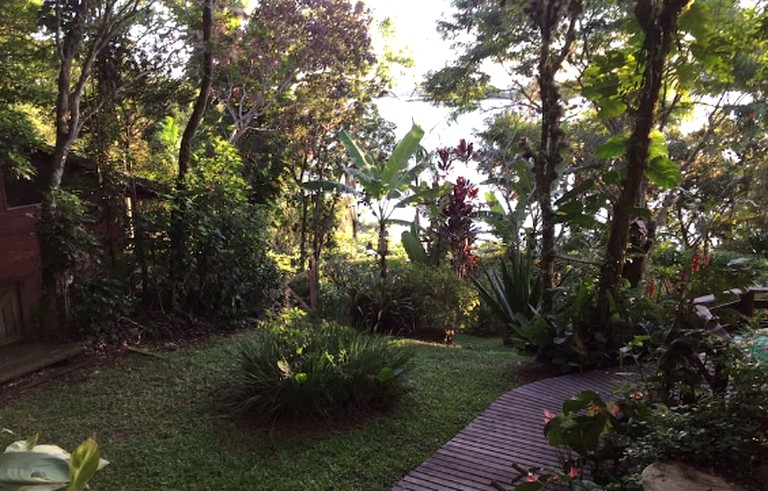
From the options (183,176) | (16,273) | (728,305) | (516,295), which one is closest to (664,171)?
(728,305)

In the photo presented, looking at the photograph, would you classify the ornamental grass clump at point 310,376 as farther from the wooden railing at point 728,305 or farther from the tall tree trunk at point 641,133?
the wooden railing at point 728,305

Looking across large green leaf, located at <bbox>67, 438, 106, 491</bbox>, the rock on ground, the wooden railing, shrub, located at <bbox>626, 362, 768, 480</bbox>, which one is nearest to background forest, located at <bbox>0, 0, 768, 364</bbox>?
the wooden railing

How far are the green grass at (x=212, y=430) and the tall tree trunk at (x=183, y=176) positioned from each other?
4.50ft

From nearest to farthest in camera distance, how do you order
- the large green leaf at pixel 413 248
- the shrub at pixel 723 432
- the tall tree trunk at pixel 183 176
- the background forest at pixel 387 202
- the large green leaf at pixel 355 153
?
1. the shrub at pixel 723 432
2. the background forest at pixel 387 202
3. the tall tree trunk at pixel 183 176
4. the large green leaf at pixel 355 153
5. the large green leaf at pixel 413 248

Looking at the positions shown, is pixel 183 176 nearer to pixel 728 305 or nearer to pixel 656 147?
pixel 656 147

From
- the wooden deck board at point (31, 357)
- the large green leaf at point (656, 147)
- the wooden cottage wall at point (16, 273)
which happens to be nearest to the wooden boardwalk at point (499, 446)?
the large green leaf at point (656, 147)

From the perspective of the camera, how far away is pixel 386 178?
8344 mm

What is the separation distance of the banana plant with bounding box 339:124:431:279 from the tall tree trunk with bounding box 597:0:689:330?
154 inches

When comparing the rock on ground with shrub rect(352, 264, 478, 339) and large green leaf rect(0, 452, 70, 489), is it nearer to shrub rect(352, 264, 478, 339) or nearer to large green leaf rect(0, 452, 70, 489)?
large green leaf rect(0, 452, 70, 489)

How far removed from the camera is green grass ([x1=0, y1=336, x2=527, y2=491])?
123 inches

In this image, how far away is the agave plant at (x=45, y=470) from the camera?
1.14m

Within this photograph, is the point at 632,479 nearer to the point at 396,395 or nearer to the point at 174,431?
the point at 396,395

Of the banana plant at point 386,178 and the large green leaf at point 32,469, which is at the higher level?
the banana plant at point 386,178

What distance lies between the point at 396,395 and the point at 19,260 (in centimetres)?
508
